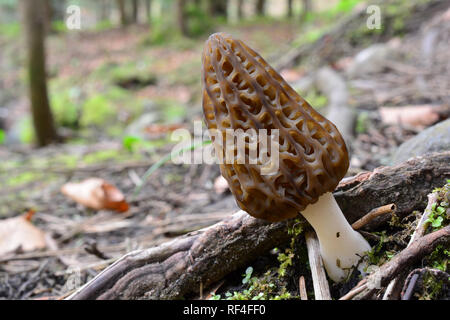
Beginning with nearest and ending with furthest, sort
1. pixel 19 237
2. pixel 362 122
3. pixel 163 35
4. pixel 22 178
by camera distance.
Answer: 1. pixel 19 237
2. pixel 362 122
3. pixel 22 178
4. pixel 163 35

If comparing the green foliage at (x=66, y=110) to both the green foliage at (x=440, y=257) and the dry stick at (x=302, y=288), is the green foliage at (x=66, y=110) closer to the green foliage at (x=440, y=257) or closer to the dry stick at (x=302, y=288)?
the dry stick at (x=302, y=288)

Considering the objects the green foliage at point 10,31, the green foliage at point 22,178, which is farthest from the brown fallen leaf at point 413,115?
the green foliage at point 10,31

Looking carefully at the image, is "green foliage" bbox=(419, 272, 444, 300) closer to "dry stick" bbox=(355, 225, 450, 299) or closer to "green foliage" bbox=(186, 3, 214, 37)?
"dry stick" bbox=(355, 225, 450, 299)

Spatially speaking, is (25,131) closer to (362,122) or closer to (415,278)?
(362,122)

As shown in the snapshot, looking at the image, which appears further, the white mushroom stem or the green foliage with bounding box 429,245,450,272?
the white mushroom stem

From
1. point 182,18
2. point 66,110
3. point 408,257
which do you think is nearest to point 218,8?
point 182,18

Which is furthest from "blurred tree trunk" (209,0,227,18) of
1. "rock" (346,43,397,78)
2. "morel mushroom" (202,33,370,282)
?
"morel mushroom" (202,33,370,282)

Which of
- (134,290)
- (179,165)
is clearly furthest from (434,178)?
(179,165)

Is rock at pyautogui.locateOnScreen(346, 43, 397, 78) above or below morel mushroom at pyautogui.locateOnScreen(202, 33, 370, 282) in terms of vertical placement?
→ above
